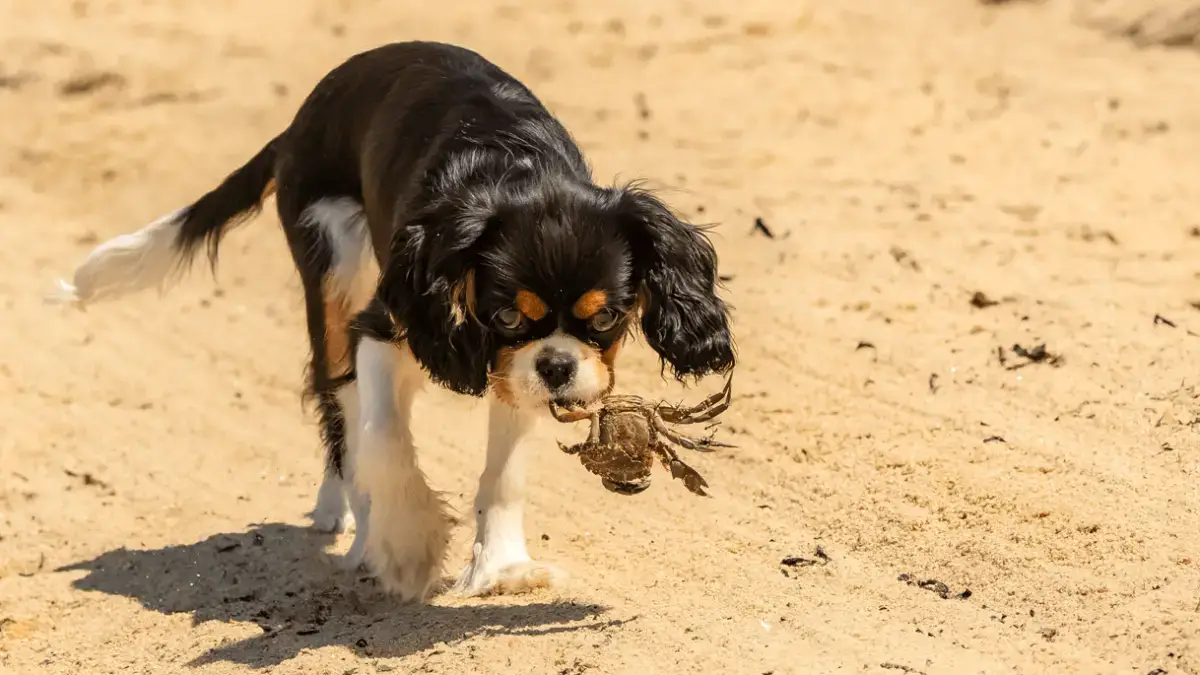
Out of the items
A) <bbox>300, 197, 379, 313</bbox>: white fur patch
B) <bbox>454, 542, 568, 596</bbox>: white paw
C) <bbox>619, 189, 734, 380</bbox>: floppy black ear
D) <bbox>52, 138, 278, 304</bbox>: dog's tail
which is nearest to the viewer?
<bbox>619, 189, 734, 380</bbox>: floppy black ear

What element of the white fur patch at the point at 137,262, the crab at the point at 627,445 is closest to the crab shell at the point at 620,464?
the crab at the point at 627,445

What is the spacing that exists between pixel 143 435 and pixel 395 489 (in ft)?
8.60

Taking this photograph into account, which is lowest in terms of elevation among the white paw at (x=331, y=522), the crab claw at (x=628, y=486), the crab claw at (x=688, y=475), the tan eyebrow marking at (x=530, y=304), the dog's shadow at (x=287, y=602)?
the dog's shadow at (x=287, y=602)

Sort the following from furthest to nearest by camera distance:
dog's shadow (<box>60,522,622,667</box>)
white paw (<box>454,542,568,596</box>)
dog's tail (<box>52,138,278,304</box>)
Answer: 1. dog's tail (<box>52,138,278,304</box>)
2. white paw (<box>454,542,568,596</box>)
3. dog's shadow (<box>60,522,622,667</box>)

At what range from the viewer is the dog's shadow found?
534cm

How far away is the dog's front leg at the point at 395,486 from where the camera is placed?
18.5ft

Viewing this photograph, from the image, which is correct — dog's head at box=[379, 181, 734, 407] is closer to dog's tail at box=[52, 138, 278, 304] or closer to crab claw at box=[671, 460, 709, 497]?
crab claw at box=[671, 460, 709, 497]

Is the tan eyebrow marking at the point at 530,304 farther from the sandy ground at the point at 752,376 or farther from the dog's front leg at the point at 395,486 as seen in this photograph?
the sandy ground at the point at 752,376

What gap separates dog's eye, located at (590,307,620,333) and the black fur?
0.03 m

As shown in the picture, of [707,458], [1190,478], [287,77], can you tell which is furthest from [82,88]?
[1190,478]

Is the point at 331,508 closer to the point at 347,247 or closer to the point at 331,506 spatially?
the point at 331,506

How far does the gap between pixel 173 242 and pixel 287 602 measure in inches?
75.3

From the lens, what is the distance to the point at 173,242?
23.3 feet

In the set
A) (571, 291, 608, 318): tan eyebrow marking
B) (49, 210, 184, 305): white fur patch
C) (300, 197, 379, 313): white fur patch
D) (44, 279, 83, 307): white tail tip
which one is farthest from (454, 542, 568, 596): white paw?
(44, 279, 83, 307): white tail tip
